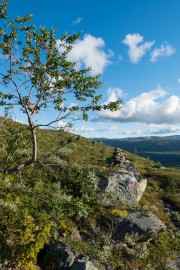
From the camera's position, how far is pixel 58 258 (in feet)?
54.3

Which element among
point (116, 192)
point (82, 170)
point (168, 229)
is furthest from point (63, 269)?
point (168, 229)

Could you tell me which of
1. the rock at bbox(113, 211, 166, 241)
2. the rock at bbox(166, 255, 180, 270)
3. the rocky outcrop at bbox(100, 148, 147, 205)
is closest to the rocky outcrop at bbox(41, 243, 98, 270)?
the rock at bbox(113, 211, 166, 241)

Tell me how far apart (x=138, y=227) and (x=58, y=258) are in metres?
7.57

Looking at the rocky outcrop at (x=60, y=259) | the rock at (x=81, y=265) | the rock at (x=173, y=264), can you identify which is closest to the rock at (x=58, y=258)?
the rocky outcrop at (x=60, y=259)

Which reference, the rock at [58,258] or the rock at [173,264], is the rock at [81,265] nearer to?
the rock at [58,258]

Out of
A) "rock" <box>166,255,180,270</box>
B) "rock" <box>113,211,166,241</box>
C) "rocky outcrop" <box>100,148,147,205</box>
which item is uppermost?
"rocky outcrop" <box>100,148,147,205</box>

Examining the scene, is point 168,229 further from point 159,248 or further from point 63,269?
point 63,269

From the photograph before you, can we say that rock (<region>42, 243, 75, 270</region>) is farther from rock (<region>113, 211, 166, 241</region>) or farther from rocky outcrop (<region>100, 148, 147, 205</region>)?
rocky outcrop (<region>100, 148, 147, 205</region>)

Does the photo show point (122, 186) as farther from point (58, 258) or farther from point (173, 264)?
A: point (58, 258)

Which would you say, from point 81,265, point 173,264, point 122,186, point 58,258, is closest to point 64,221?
point 58,258

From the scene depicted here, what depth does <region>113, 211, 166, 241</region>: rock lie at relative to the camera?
21734mm

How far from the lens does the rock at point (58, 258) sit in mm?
16203

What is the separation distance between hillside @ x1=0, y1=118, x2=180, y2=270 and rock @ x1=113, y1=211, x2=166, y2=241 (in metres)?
0.24

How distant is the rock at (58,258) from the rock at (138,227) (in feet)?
18.9
